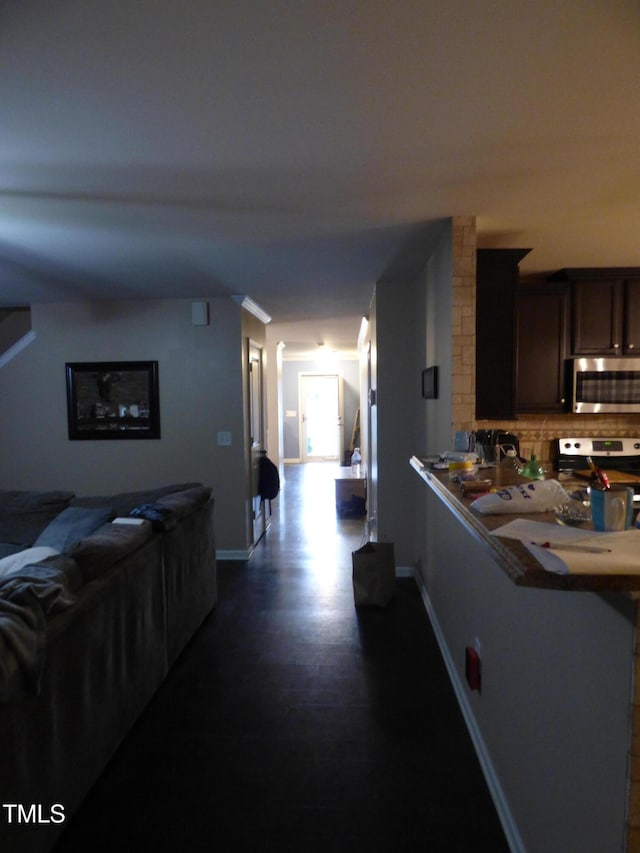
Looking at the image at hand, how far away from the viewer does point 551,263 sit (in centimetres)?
335

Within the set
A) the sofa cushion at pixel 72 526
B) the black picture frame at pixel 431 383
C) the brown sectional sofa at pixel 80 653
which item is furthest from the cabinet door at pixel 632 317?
the sofa cushion at pixel 72 526

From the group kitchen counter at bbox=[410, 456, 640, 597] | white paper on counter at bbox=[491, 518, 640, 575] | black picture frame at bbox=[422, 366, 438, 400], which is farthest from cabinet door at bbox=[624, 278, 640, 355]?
white paper on counter at bbox=[491, 518, 640, 575]

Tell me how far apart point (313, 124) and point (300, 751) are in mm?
2426

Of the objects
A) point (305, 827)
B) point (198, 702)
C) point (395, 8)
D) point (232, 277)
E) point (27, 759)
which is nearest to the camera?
point (395, 8)

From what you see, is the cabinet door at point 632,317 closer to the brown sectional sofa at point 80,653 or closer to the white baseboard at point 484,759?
the white baseboard at point 484,759

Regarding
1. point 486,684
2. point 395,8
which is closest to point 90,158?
point 395,8

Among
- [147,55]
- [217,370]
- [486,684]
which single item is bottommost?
[486,684]

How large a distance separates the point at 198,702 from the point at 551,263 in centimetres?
350

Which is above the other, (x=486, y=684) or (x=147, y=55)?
(x=147, y=55)

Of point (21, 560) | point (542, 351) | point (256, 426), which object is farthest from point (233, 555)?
point (542, 351)

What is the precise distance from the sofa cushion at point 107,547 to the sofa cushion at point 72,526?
2.15 ft

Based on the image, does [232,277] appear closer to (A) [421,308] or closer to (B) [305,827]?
(A) [421,308]

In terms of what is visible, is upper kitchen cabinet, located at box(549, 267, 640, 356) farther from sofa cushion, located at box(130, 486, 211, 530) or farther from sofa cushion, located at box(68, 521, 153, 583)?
sofa cushion, located at box(68, 521, 153, 583)

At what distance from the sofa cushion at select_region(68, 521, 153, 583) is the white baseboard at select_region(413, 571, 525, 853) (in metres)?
1.69
